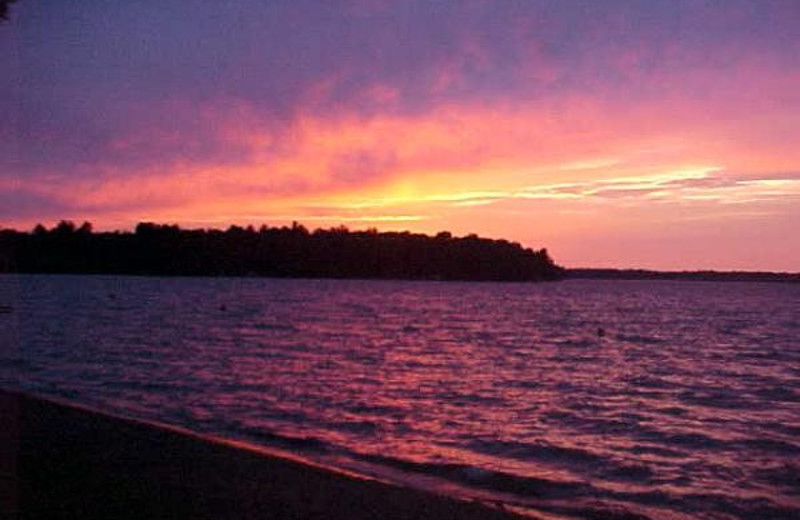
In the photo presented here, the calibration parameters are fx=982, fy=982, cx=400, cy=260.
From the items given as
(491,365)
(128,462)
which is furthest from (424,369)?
(128,462)

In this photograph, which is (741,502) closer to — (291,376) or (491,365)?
(291,376)

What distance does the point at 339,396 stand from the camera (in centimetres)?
2708

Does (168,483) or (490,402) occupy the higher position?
Result: (168,483)

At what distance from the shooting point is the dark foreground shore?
976cm

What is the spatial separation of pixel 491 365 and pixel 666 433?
16.9 m

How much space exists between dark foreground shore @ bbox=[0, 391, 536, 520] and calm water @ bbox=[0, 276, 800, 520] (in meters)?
2.33

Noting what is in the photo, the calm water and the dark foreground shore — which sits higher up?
the dark foreground shore

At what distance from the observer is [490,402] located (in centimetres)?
2666

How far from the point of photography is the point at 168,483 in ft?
36.3

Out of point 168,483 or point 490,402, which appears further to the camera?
point 490,402

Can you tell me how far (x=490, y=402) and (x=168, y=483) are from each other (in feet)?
54.0

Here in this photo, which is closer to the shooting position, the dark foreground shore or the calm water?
the dark foreground shore

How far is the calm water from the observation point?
1595 cm

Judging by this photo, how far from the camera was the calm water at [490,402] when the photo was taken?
15.9 metres
